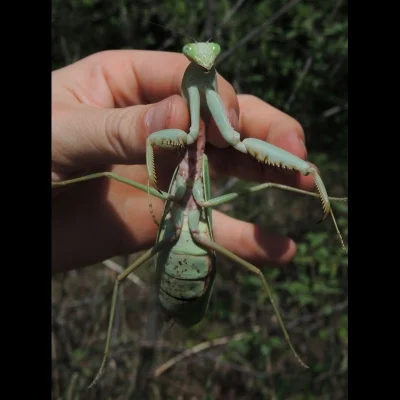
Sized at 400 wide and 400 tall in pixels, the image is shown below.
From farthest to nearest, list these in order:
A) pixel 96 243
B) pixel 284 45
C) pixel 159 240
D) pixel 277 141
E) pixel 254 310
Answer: pixel 284 45
pixel 254 310
pixel 96 243
pixel 277 141
pixel 159 240

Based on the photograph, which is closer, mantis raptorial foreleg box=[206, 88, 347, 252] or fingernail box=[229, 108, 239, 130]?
mantis raptorial foreleg box=[206, 88, 347, 252]

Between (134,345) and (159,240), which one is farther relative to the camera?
(134,345)

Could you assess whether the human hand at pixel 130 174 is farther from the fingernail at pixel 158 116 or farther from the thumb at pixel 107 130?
the fingernail at pixel 158 116

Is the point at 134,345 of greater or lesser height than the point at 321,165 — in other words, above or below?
below

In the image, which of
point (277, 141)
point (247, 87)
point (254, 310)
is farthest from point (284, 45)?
point (254, 310)

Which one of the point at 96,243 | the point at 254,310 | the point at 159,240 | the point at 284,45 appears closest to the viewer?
the point at 159,240

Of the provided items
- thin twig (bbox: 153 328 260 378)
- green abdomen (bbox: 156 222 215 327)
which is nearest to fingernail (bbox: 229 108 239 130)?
green abdomen (bbox: 156 222 215 327)

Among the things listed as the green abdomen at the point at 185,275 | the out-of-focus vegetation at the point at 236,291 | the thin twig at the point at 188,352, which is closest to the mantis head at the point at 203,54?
the green abdomen at the point at 185,275

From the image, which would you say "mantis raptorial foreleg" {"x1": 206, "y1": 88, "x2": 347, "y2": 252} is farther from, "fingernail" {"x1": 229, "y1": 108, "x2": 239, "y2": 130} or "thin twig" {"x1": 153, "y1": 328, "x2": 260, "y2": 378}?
"thin twig" {"x1": 153, "y1": 328, "x2": 260, "y2": 378}

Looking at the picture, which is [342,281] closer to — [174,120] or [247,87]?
[247,87]
